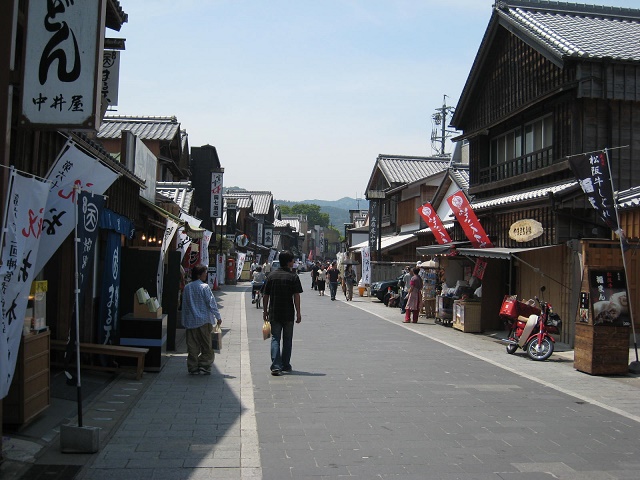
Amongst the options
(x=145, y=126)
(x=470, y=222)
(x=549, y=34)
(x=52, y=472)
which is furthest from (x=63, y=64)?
(x=145, y=126)

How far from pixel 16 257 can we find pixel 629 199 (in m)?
11.6

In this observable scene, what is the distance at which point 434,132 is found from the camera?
57875 millimetres

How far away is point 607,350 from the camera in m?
11.7

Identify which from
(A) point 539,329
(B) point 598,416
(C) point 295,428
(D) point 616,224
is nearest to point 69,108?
(C) point 295,428

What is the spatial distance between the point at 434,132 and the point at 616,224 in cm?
4728

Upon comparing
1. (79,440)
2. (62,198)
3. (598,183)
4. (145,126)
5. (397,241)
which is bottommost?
(79,440)

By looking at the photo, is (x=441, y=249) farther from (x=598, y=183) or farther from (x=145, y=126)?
(x=145, y=126)

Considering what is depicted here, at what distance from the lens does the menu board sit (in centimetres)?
1166

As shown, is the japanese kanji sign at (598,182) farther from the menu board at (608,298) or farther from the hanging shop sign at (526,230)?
the hanging shop sign at (526,230)

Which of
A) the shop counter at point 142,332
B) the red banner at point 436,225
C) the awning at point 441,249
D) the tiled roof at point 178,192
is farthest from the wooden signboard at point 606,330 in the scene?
the tiled roof at point 178,192

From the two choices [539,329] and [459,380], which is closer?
[459,380]

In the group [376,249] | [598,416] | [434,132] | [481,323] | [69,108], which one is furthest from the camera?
[434,132]

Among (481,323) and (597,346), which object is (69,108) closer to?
(597,346)

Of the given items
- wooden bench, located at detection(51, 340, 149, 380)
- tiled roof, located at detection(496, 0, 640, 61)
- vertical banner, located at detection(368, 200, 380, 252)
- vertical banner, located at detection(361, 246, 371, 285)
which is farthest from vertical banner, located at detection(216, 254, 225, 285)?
wooden bench, located at detection(51, 340, 149, 380)
